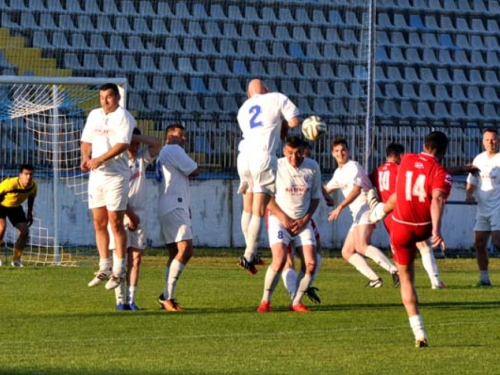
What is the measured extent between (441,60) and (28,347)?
25.9 m

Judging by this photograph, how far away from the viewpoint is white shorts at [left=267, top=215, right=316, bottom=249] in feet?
44.1

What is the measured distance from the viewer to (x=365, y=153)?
27031mm

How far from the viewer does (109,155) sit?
1274 centimetres

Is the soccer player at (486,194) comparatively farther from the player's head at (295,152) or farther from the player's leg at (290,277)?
the player's head at (295,152)

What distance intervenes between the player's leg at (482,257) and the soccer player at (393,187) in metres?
0.73

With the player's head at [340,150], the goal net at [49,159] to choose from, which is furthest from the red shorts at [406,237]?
the goal net at [49,159]

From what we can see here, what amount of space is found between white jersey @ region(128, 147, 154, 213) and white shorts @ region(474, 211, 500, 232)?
6.84 m

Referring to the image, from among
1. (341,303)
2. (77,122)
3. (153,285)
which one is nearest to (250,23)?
(77,122)

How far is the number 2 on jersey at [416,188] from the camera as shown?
10094mm

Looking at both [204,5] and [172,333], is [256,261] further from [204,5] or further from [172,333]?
[204,5]

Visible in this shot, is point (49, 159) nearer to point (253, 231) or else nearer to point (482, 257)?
point (482, 257)

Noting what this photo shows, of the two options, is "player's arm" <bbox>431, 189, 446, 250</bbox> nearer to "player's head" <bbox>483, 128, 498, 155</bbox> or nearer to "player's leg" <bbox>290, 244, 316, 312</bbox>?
"player's leg" <bbox>290, 244, 316, 312</bbox>

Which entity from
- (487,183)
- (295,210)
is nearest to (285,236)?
(295,210)

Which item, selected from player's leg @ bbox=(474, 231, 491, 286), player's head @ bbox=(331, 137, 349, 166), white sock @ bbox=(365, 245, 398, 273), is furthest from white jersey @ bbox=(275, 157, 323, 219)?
player's leg @ bbox=(474, 231, 491, 286)
